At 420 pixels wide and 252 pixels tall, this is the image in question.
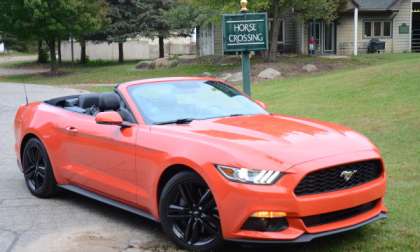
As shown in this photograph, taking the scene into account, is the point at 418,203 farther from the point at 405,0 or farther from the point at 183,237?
the point at 405,0

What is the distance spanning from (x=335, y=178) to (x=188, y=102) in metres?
2.01

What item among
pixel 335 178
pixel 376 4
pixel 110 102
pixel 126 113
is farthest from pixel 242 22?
pixel 376 4

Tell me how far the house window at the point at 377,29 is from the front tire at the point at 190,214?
37365 millimetres

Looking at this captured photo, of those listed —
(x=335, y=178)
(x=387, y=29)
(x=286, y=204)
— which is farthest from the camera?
(x=387, y=29)

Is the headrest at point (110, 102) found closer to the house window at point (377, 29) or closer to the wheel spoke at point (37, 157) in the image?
the wheel spoke at point (37, 157)

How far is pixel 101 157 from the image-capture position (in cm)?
639

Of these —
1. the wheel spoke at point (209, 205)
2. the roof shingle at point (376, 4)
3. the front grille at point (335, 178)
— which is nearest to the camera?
the front grille at point (335, 178)

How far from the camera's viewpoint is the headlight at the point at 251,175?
4.79 metres

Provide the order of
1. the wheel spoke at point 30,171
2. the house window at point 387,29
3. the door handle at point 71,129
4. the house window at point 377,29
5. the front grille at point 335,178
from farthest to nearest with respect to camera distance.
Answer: the house window at point 387,29, the house window at point 377,29, the wheel spoke at point 30,171, the door handle at point 71,129, the front grille at point 335,178

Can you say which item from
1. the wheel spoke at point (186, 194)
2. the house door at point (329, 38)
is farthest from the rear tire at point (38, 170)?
the house door at point (329, 38)

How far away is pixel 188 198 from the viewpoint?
209 inches

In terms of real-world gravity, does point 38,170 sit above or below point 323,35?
below

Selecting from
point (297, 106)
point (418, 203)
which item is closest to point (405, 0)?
point (297, 106)

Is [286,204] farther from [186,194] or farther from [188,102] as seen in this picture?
[188,102]
